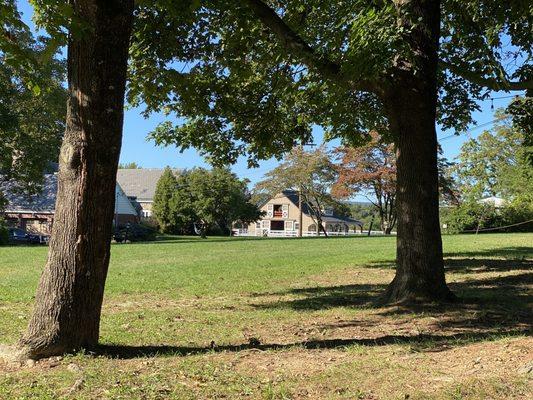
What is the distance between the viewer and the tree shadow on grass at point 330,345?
18.5ft

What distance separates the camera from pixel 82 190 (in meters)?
5.17

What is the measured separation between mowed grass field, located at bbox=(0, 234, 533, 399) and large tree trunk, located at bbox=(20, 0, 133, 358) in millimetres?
329

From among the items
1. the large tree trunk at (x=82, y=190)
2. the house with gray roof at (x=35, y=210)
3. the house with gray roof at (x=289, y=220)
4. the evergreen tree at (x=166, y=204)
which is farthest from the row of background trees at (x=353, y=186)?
the large tree trunk at (x=82, y=190)

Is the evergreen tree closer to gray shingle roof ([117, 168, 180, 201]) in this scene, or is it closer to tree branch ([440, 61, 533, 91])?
gray shingle roof ([117, 168, 180, 201])

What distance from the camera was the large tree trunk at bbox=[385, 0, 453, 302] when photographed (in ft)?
27.8

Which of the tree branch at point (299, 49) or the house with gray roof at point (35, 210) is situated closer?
the tree branch at point (299, 49)

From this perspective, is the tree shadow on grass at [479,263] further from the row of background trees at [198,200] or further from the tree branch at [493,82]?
the row of background trees at [198,200]

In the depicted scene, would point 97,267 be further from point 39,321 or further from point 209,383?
point 209,383

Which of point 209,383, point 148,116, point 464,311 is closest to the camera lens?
point 209,383

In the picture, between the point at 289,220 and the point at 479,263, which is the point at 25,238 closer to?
the point at 479,263

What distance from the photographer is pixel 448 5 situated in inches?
427

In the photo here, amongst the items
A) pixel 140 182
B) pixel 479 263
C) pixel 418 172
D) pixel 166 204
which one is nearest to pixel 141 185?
pixel 140 182

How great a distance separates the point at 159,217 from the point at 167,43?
55.1 meters

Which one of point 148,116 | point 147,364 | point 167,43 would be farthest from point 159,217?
point 147,364
